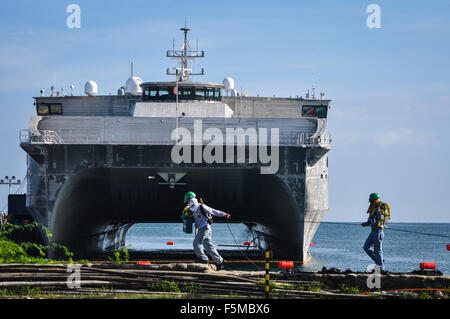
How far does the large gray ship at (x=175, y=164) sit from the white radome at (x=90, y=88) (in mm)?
6825

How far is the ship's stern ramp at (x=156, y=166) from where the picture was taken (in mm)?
30688

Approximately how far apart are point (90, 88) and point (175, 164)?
48.7ft

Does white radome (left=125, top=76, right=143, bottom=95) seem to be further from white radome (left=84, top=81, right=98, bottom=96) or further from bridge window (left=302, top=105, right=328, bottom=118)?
bridge window (left=302, top=105, right=328, bottom=118)

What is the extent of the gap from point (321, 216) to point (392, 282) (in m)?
18.6

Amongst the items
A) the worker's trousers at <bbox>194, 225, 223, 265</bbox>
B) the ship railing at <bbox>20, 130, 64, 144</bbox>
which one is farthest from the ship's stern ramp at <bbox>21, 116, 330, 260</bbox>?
the worker's trousers at <bbox>194, 225, 223, 265</bbox>

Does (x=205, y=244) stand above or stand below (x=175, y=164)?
below

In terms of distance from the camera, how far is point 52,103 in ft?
133

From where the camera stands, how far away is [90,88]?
43.6 m

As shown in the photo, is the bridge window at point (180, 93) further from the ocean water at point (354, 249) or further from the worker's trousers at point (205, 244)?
the worker's trousers at point (205, 244)

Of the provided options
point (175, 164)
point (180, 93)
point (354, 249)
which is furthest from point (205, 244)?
point (354, 249)

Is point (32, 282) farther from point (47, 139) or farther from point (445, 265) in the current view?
point (445, 265)

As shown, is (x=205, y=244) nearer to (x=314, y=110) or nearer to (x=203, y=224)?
(x=203, y=224)

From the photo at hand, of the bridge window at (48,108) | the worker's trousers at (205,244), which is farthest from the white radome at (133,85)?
the worker's trousers at (205,244)
